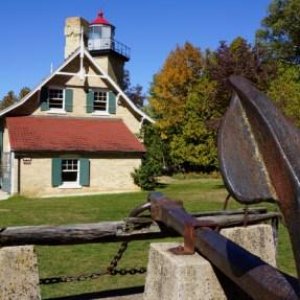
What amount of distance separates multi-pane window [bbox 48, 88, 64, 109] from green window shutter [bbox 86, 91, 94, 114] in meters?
1.21

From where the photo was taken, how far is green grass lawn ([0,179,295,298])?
22.3 ft

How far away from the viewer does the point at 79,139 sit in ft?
79.3

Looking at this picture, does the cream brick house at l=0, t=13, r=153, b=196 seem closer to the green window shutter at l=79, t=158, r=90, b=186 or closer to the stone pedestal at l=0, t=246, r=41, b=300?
the green window shutter at l=79, t=158, r=90, b=186

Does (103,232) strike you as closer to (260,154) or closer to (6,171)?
(260,154)

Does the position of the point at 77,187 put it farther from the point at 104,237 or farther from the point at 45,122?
the point at 104,237

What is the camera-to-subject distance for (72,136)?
24188 millimetres

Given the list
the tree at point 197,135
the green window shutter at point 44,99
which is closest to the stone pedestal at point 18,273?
the green window shutter at point 44,99

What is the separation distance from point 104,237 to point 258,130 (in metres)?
3.33

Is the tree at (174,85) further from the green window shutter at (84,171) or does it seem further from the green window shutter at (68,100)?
the green window shutter at (84,171)

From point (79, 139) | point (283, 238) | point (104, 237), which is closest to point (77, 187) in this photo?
point (79, 139)

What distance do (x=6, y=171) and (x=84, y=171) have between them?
352cm

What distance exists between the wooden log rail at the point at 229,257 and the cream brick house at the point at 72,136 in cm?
1888

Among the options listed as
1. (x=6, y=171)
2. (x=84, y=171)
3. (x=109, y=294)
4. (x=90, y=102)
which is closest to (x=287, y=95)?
(x=84, y=171)

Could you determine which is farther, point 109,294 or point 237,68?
point 237,68
